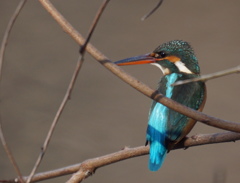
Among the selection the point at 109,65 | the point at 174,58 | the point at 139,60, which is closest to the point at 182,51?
the point at 174,58

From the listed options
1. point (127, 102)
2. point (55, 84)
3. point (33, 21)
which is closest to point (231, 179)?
point (127, 102)

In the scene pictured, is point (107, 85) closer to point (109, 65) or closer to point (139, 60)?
point (139, 60)

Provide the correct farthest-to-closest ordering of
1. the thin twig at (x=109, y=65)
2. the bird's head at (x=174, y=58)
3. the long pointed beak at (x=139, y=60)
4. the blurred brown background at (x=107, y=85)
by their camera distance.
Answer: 1. the blurred brown background at (x=107, y=85)
2. the bird's head at (x=174, y=58)
3. the long pointed beak at (x=139, y=60)
4. the thin twig at (x=109, y=65)

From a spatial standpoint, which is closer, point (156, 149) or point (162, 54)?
point (156, 149)

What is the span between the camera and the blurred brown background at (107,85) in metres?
3.29

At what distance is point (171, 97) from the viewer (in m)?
2.06

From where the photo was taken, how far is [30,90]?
3.44 m

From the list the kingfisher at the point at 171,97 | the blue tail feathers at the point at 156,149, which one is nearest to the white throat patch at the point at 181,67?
the kingfisher at the point at 171,97

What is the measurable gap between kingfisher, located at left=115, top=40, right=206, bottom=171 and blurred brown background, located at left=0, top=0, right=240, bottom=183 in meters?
1.02

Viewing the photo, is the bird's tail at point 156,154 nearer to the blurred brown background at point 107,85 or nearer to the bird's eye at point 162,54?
the bird's eye at point 162,54

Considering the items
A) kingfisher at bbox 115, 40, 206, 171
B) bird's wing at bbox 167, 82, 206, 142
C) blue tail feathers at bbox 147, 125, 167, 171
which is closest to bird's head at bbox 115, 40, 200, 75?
kingfisher at bbox 115, 40, 206, 171

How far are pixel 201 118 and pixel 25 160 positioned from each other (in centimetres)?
206

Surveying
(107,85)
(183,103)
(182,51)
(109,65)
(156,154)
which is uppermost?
(109,65)

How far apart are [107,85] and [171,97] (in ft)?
4.64
